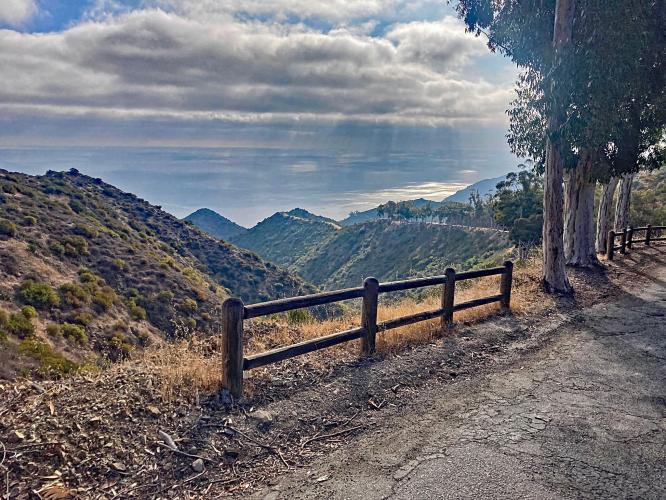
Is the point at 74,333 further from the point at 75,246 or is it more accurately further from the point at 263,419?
the point at 263,419

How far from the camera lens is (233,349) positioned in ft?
17.0

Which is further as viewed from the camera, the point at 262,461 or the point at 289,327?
the point at 289,327

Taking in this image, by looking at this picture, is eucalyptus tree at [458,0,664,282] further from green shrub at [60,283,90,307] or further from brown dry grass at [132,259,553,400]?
green shrub at [60,283,90,307]

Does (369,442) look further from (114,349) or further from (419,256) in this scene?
(419,256)

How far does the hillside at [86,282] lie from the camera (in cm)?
2566

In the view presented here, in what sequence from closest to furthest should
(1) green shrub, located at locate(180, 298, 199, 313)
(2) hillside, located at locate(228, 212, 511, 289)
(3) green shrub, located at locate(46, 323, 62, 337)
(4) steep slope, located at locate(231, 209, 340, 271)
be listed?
(3) green shrub, located at locate(46, 323, 62, 337)
(1) green shrub, located at locate(180, 298, 199, 313)
(2) hillside, located at locate(228, 212, 511, 289)
(4) steep slope, located at locate(231, 209, 340, 271)

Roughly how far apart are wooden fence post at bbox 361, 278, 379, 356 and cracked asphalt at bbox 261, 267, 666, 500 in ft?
4.00

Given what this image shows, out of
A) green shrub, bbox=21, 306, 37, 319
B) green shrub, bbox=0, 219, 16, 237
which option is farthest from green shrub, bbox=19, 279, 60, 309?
green shrub, bbox=0, 219, 16, 237

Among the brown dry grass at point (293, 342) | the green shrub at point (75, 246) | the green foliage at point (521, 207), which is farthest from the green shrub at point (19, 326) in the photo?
the green foliage at point (521, 207)

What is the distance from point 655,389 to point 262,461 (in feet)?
17.1

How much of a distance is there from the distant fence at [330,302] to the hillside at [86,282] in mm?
9285

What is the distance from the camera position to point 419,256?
4171 inches

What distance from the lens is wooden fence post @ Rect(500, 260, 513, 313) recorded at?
31.7 feet

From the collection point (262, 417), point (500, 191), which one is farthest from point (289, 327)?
point (500, 191)
